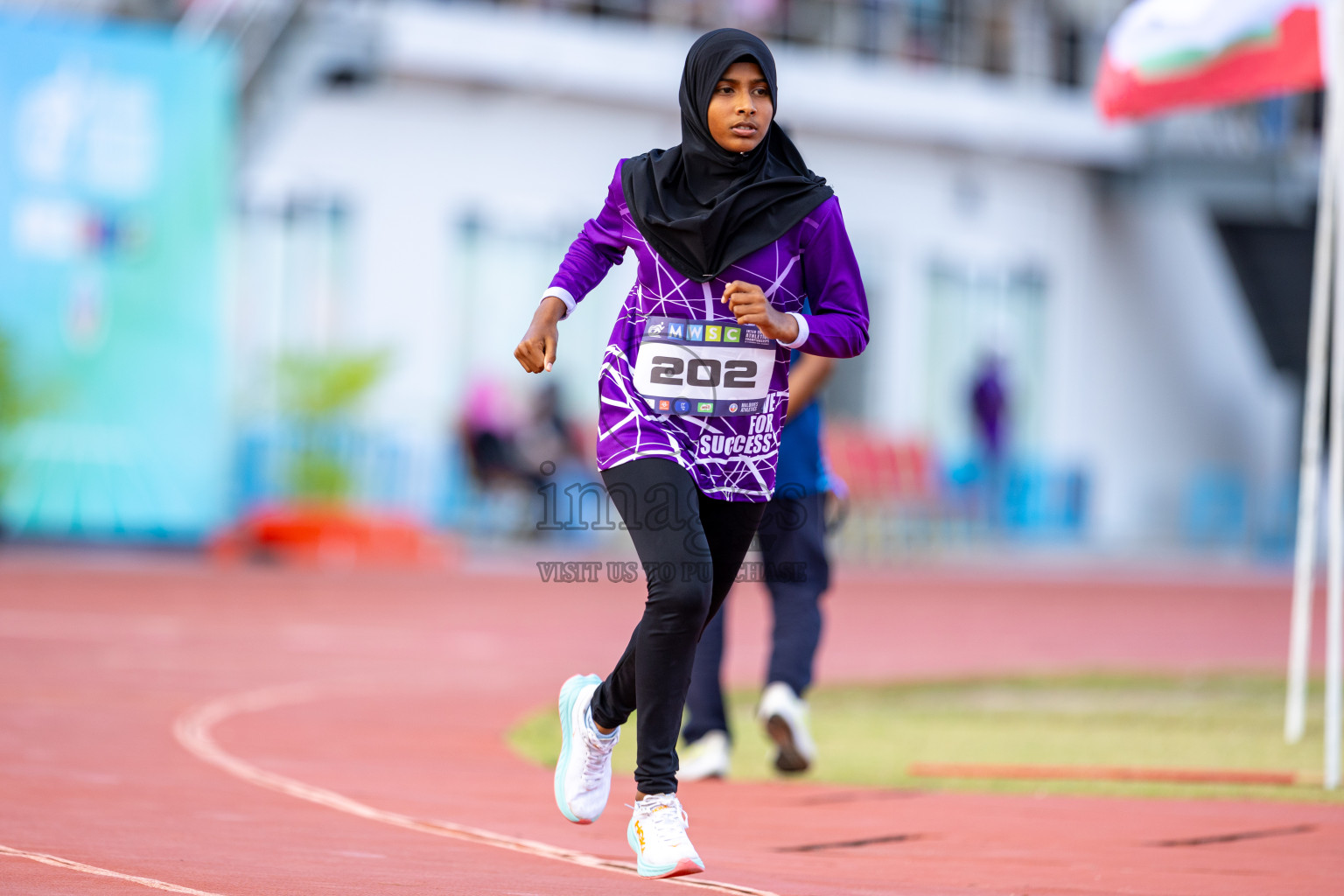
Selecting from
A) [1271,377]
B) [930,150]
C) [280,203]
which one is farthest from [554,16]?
[1271,377]

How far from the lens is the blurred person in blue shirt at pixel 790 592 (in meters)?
6.98

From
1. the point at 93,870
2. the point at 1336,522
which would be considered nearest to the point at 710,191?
the point at 93,870

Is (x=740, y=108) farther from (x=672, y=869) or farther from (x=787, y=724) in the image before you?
(x=787, y=724)

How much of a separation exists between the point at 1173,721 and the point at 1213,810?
10.3 ft

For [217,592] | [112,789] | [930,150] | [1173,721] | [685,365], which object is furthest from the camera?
[930,150]

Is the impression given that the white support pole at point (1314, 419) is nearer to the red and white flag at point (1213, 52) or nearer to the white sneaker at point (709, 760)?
the red and white flag at point (1213, 52)

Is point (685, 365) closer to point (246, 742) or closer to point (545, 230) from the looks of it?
point (246, 742)

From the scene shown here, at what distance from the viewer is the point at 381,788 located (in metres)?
6.40

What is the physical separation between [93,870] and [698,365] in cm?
187

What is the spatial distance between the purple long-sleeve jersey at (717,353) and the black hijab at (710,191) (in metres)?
0.05

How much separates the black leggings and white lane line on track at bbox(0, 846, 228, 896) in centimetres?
110

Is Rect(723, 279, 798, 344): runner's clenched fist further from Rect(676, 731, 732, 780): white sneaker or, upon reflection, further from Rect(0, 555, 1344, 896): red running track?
Rect(676, 731, 732, 780): white sneaker

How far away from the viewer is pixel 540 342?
4.75 metres

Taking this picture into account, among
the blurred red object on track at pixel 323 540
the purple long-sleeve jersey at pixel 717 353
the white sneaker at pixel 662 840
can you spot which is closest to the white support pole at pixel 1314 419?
the purple long-sleeve jersey at pixel 717 353
